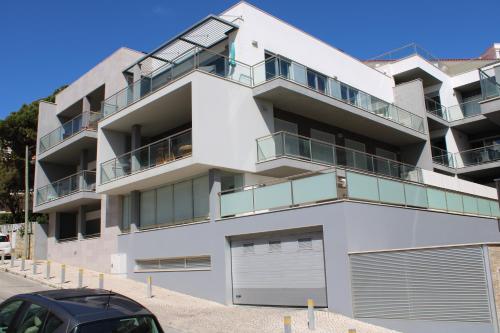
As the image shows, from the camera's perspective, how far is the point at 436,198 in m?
20.4

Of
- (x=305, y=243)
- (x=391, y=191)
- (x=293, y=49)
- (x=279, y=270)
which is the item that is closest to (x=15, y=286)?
(x=279, y=270)

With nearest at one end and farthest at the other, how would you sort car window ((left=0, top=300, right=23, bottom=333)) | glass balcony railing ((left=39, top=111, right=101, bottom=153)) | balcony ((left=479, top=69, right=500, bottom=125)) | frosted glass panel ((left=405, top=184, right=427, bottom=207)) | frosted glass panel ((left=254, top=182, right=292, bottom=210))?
car window ((left=0, top=300, right=23, bottom=333)) < frosted glass panel ((left=254, top=182, right=292, bottom=210)) < frosted glass panel ((left=405, top=184, right=427, bottom=207)) < balcony ((left=479, top=69, right=500, bottom=125)) < glass balcony railing ((left=39, top=111, right=101, bottom=153))

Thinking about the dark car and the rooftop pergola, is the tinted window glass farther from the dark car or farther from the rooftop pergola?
the rooftop pergola

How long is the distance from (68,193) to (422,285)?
22145mm

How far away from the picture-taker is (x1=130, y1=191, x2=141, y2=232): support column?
77.5 ft

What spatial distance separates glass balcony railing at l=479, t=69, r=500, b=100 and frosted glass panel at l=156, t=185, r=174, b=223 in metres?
18.5

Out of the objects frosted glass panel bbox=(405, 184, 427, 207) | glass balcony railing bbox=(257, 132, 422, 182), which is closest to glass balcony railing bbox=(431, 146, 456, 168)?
glass balcony railing bbox=(257, 132, 422, 182)

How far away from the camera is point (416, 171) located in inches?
974

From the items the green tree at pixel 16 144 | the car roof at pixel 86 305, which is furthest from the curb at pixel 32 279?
the green tree at pixel 16 144

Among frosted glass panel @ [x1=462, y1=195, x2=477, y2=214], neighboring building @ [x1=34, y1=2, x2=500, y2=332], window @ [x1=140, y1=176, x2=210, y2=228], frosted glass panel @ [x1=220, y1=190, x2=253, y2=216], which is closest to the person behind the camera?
neighboring building @ [x1=34, y1=2, x2=500, y2=332]

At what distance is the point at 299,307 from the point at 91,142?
60.6ft

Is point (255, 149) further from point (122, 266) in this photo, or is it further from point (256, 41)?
point (122, 266)

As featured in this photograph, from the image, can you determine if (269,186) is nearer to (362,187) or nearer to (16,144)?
(362,187)

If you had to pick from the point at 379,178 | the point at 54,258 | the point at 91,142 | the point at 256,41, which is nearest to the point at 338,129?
the point at 256,41
